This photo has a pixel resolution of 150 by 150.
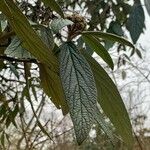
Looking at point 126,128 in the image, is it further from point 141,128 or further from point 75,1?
point 141,128

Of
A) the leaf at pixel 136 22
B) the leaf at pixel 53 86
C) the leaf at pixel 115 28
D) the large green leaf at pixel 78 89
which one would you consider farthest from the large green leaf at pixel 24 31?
the leaf at pixel 115 28

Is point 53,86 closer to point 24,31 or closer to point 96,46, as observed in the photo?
point 96,46

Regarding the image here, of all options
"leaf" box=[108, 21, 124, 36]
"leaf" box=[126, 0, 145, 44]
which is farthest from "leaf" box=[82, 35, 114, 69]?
"leaf" box=[108, 21, 124, 36]

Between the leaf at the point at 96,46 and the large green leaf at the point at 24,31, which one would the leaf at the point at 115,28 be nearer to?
the leaf at the point at 96,46

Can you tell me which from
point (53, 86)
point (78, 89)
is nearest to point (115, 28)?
point (53, 86)

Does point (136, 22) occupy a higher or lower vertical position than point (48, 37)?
higher

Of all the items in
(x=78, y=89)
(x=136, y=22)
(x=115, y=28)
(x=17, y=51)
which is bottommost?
(x=78, y=89)

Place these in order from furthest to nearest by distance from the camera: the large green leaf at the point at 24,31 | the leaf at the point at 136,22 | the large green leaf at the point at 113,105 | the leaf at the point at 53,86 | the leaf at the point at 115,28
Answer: the leaf at the point at 115,28, the leaf at the point at 136,22, the leaf at the point at 53,86, the large green leaf at the point at 113,105, the large green leaf at the point at 24,31
